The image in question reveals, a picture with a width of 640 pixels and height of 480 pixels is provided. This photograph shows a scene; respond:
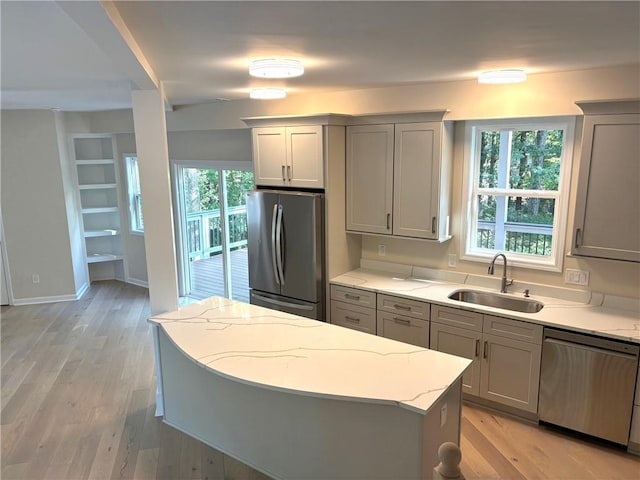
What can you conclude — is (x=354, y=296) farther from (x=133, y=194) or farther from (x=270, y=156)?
(x=133, y=194)

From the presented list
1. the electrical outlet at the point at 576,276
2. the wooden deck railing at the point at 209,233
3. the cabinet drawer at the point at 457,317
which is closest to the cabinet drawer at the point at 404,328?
the cabinet drawer at the point at 457,317

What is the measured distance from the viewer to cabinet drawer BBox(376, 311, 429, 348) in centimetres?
371

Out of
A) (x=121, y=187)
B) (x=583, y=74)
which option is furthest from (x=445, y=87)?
(x=121, y=187)

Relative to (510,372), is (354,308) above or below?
above

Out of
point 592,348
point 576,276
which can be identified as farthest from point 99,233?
point 592,348

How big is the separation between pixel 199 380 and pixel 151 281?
83 cm

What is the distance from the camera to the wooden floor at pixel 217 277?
608cm

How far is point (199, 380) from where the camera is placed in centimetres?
302

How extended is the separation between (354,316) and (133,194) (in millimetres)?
4436

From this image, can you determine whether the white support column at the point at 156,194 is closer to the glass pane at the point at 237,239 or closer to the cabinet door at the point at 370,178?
the cabinet door at the point at 370,178

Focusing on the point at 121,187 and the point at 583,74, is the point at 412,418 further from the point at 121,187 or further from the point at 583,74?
the point at 121,187

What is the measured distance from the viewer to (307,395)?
7.16 ft

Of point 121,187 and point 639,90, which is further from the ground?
point 639,90

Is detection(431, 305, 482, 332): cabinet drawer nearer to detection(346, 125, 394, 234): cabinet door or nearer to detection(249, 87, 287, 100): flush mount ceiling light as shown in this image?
detection(346, 125, 394, 234): cabinet door
